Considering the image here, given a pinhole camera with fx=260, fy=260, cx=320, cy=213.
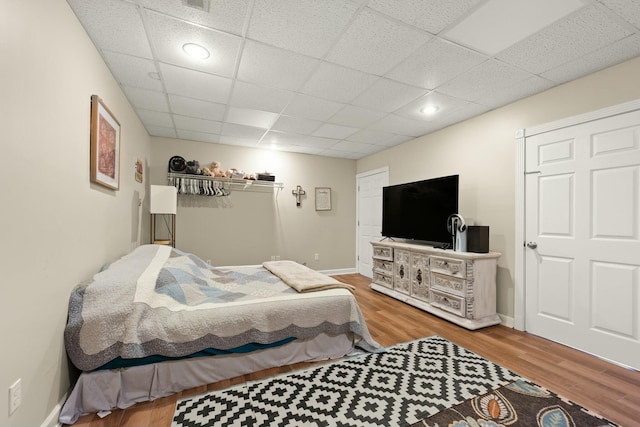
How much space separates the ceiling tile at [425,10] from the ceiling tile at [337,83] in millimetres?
672

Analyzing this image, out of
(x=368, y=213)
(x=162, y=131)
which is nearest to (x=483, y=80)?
(x=368, y=213)

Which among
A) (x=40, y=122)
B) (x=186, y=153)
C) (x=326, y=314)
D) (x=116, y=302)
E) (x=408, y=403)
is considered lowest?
(x=408, y=403)

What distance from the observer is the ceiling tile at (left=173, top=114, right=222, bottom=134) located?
348 cm

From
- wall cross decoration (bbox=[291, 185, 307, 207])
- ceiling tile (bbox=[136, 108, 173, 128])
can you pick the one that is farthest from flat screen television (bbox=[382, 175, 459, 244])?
ceiling tile (bbox=[136, 108, 173, 128])

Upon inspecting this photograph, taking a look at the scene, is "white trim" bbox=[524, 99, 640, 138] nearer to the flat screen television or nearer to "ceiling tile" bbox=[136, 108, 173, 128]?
the flat screen television

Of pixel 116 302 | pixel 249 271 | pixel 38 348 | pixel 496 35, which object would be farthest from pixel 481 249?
pixel 38 348

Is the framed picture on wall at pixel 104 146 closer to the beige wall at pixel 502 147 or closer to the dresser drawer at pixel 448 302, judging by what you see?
the dresser drawer at pixel 448 302

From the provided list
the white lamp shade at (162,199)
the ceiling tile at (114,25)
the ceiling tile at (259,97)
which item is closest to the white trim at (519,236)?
the ceiling tile at (259,97)

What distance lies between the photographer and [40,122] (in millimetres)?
1315

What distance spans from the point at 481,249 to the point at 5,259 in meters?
3.66

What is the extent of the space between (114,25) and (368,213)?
4.48m

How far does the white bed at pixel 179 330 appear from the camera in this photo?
61.5 inches

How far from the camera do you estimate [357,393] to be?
174cm

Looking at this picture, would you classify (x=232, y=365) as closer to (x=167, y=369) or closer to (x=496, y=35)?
(x=167, y=369)
